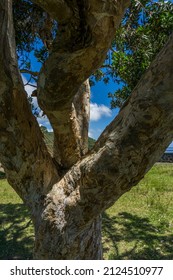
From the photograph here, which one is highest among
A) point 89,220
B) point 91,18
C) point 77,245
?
point 91,18

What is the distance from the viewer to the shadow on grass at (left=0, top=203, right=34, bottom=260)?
5.40m

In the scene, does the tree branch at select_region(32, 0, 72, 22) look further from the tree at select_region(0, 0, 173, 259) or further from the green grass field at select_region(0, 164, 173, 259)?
the green grass field at select_region(0, 164, 173, 259)

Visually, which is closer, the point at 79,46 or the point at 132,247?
the point at 79,46

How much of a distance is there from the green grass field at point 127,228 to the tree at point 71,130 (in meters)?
2.89

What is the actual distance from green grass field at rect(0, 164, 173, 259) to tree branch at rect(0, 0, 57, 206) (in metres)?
3.13

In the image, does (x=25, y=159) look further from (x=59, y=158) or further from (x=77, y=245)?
(x=77, y=245)

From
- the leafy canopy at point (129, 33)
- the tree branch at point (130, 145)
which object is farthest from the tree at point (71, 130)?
the leafy canopy at point (129, 33)

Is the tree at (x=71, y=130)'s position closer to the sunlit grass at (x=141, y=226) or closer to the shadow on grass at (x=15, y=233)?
the sunlit grass at (x=141, y=226)

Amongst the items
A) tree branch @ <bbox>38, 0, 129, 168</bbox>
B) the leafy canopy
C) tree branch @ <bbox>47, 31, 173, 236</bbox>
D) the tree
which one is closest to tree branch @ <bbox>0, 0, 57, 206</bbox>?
the tree

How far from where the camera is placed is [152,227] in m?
6.91

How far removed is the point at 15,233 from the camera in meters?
6.48

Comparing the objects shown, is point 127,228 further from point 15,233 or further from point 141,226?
point 15,233
